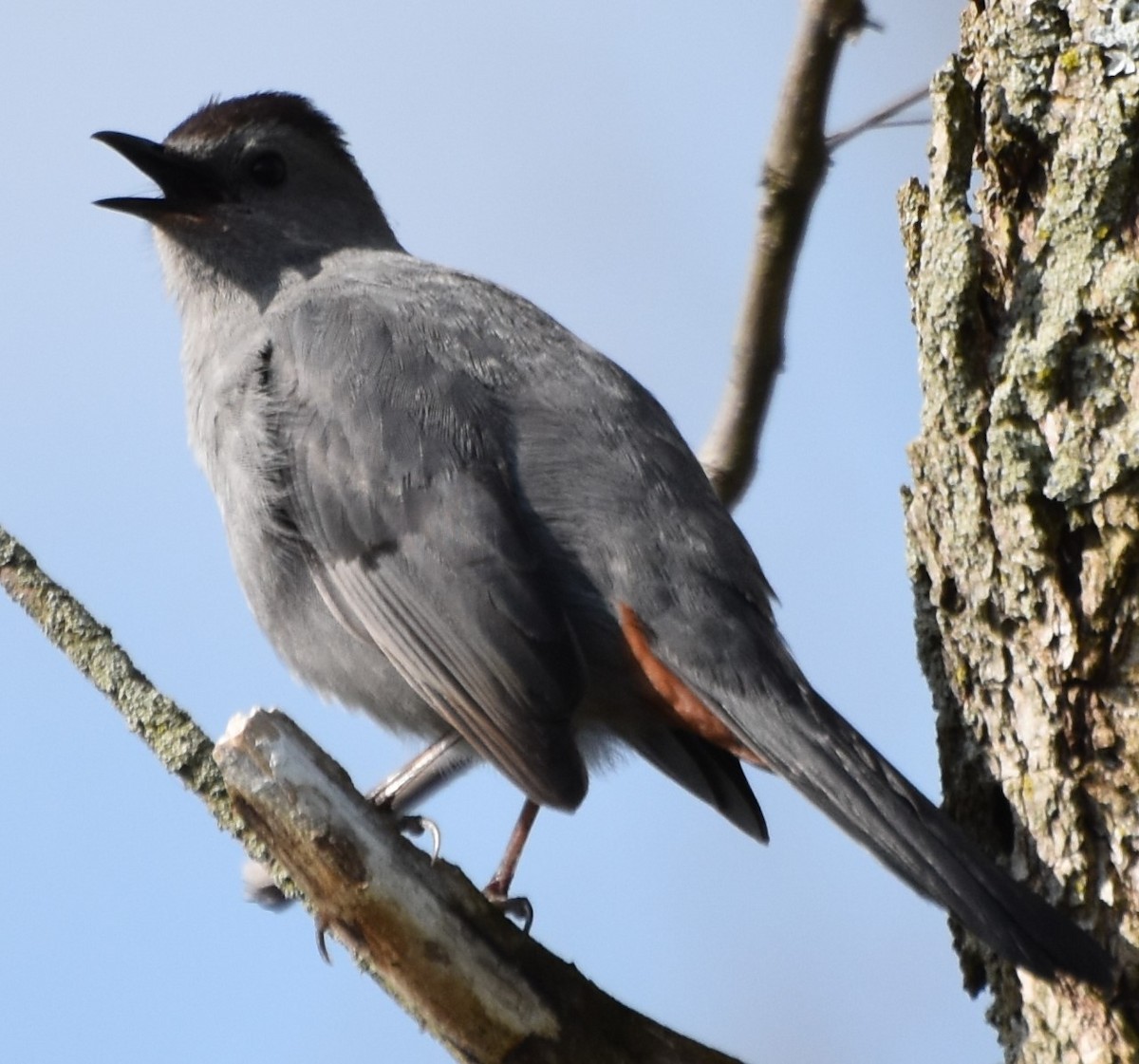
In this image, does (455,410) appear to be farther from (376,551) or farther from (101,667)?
(101,667)

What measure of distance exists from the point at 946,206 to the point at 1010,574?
0.76 metres

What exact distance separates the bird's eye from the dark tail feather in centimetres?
258

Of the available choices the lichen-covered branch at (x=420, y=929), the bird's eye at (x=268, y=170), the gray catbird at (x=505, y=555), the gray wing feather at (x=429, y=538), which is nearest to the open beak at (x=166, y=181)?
the bird's eye at (x=268, y=170)

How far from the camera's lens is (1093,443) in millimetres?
3027

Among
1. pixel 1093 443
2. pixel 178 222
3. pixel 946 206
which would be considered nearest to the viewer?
pixel 1093 443

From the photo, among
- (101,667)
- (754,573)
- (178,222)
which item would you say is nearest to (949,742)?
(754,573)

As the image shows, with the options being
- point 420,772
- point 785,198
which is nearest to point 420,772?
point 420,772

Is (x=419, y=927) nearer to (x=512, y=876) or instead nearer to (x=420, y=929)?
(x=420, y=929)

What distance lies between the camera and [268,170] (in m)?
5.07

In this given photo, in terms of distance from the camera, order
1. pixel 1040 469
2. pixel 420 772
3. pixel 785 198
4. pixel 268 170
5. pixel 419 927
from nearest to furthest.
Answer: pixel 419 927 → pixel 1040 469 → pixel 420 772 → pixel 785 198 → pixel 268 170

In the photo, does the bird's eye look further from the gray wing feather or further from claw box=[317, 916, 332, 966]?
claw box=[317, 916, 332, 966]

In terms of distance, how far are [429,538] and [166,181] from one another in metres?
1.83

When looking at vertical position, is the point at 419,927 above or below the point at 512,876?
below

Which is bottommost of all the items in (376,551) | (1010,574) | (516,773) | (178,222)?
(516,773)
